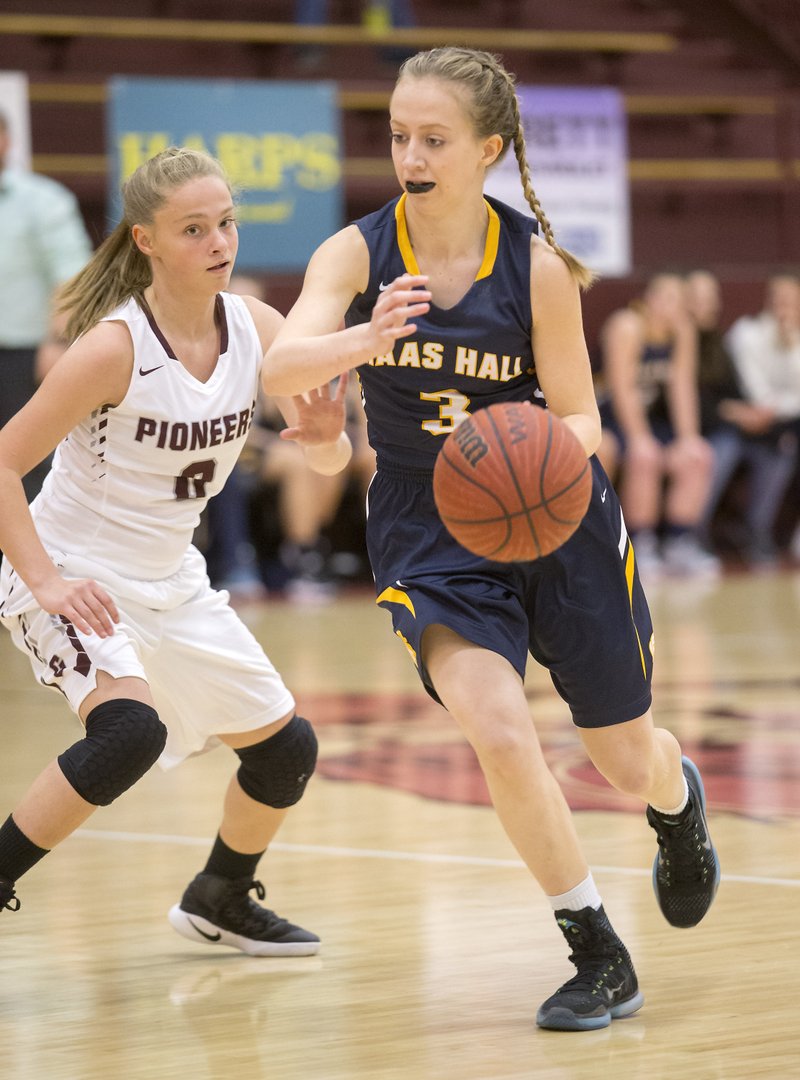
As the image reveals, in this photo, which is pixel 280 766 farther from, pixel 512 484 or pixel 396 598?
pixel 512 484

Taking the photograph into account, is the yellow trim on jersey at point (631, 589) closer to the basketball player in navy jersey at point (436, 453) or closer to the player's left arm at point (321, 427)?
the basketball player in navy jersey at point (436, 453)

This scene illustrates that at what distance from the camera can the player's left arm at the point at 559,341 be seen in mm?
2967

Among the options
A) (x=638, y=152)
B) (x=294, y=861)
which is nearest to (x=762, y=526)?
(x=638, y=152)

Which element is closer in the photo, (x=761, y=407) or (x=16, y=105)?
(x=16, y=105)

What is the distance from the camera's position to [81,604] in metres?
2.98

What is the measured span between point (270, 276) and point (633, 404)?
233 cm

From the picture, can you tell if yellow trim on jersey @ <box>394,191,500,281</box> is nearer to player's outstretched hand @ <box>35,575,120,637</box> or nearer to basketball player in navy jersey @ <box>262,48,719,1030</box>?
basketball player in navy jersey @ <box>262,48,719,1030</box>

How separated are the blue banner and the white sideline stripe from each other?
21.6 feet

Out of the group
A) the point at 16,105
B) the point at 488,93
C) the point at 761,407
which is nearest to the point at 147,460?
the point at 488,93

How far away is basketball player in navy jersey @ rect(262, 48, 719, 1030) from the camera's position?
9.28 feet

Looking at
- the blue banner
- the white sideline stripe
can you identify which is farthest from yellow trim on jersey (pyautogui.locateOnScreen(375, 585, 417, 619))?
the blue banner

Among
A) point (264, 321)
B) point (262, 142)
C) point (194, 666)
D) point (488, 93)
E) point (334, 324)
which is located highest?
point (488, 93)

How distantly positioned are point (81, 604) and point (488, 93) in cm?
111

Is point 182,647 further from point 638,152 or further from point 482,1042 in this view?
point 638,152
